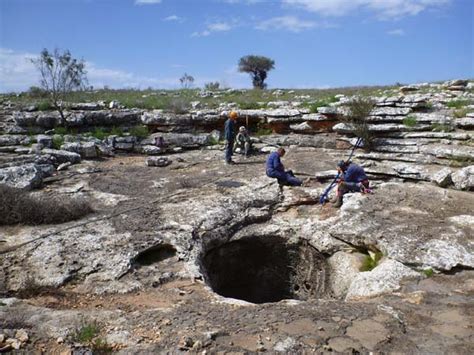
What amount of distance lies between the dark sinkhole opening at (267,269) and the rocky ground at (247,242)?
1.4 inches

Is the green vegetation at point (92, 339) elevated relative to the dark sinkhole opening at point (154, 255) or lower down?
elevated

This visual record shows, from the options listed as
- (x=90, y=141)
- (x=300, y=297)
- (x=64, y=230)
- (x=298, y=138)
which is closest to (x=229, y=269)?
(x=300, y=297)

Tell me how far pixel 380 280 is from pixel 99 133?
40.6 ft

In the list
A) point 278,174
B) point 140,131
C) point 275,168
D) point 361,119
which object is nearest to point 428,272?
point 278,174

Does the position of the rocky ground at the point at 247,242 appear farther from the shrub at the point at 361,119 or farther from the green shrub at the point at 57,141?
the shrub at the point at 361,119

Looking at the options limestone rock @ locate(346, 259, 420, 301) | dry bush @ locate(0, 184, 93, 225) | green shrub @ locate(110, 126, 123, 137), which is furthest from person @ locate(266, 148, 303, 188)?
green shrub @ locate(110, 126, 123, 137)

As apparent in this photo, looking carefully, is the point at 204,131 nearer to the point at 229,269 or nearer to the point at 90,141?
the point at 90,141

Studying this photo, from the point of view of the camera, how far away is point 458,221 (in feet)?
29.3

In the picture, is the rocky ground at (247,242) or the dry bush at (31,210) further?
the dry bush at (31,210)

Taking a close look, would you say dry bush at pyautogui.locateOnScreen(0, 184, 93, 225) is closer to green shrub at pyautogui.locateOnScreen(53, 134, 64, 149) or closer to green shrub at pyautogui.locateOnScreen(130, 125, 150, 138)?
green shrub at pyautogui.locateOnScreen(53, 134, 64, 149)

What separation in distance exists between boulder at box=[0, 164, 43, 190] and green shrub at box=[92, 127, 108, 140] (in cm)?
533

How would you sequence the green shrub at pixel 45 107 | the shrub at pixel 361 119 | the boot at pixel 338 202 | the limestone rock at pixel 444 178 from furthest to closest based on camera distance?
1. the green shrub at pixel 45 107
2. the shrub at pixel 361 119
3. the limestone rock at pixel 444 178
4. the boot at pixel 338 202

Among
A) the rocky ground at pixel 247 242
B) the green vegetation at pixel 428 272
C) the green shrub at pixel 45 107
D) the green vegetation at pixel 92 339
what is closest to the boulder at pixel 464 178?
→ the rocky ground at pixel 247 242

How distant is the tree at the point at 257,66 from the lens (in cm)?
4134
